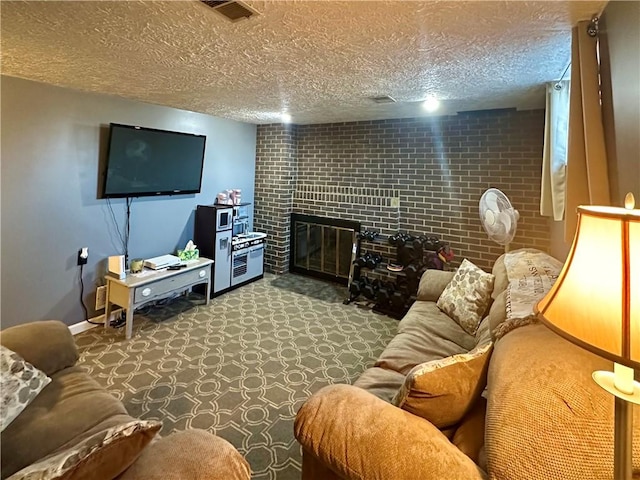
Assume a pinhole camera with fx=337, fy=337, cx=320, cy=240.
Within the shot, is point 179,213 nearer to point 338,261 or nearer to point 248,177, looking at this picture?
point 248,177

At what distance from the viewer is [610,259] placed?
0.75 m

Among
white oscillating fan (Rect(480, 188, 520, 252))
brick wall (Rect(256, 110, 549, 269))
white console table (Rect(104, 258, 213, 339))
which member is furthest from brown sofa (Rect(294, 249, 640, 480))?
brick wall (Rect(256, 110, 549, 269))

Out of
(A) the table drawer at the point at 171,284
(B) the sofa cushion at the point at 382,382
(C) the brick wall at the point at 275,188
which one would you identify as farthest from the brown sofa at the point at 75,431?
(C) the brick wall at the point at 275,188

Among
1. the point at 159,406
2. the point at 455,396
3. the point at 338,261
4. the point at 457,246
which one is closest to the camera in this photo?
the point at 455,396

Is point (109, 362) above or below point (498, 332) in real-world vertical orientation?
below

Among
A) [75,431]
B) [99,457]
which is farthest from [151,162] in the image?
[99,457]

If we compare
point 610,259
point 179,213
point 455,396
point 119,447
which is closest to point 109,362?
point 179,213

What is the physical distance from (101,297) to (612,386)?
12.7ft

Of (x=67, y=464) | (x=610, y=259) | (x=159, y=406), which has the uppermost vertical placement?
(x=610, y=259)

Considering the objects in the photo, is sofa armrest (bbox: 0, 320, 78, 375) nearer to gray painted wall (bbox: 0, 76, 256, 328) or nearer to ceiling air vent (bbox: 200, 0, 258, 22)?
gray painted wall (bbox: 0, 76, 256, 328)

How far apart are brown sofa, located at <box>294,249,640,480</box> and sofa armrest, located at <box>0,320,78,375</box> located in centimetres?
139

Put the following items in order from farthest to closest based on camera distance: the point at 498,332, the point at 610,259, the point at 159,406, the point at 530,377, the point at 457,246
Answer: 1. the point at 457,246
2. the point at 159,406
3. the point at 498,332
4. the point at 530,377
5. the point at 610,259

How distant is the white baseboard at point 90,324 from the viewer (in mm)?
3195

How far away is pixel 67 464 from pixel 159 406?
1.52 metres
